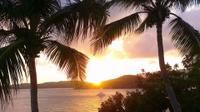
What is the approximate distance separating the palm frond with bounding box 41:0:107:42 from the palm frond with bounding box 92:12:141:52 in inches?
89.9

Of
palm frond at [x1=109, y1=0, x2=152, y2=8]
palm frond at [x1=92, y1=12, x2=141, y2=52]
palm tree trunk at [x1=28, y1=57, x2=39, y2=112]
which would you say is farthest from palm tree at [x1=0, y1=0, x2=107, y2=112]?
palm frond at [x1=109, y1=0, x2=152, y2=8]

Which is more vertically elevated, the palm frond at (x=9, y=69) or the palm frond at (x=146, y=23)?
the palm frond at (x=146, y=23)

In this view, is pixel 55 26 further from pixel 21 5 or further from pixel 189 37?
pixel 189 37

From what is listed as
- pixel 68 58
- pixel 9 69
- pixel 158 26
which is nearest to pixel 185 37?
pixel 158 26

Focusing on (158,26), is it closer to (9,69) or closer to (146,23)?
(146,23)

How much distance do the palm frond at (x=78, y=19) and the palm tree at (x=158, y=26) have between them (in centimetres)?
228

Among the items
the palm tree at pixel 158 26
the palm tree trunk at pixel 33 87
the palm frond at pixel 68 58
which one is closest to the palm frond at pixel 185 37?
the palm tree at pixel 158 26

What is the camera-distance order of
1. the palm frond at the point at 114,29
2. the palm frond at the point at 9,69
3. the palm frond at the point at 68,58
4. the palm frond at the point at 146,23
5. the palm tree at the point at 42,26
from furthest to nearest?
the palm frond at the point at 146,23
the palm frond at the point at 114,29
the palm frond at the point at 68,58
the palm tree at the point at 42,26
the palm frond at the point at 9,69

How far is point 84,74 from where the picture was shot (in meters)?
15.2

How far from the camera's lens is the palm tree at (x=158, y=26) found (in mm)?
15984

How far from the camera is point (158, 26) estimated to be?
17031 mm

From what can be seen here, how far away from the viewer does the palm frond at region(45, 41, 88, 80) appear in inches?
550

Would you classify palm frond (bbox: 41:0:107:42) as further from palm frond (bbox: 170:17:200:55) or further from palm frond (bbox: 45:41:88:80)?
palm frond (bbox: 170:17:200:55)

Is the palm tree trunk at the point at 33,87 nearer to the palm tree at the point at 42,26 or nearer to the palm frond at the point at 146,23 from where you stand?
the palm tree at the point at 42,26
